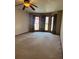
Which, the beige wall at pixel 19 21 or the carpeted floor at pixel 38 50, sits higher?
the beige wall at pixel 19 21

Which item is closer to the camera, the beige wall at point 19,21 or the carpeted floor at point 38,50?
the carpeted floor at point 38,50

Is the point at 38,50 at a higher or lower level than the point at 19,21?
lower

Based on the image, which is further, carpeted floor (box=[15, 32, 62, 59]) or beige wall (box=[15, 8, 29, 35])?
beige wall (box=[15, 8, 29, 35])

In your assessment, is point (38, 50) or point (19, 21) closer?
point (38, 50)

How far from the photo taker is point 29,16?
14.5 m

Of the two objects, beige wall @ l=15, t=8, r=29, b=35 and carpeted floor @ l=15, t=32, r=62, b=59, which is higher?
beige wall @ l=15, t=8, r=29, b=35
